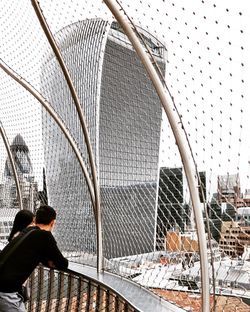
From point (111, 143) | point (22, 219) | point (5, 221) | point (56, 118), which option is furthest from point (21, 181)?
point (111, 143)


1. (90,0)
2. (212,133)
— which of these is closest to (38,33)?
(90,0)

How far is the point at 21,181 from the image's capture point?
8.60m

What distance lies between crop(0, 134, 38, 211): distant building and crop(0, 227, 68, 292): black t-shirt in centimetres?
564

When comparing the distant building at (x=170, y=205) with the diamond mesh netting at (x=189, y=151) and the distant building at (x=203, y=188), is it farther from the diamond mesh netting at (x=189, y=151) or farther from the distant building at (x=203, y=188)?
the distant building at (x=203, y=188)

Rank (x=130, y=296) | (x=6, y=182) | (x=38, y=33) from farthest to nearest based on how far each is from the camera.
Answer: (x=6, y=182), (x=38, y=33), (x=130, y=296)

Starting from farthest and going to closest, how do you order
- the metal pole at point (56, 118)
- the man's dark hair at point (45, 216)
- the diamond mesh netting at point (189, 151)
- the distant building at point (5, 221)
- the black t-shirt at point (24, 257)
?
the distant building at point (5, 221)
the metal pole at point (56, 118)
the diamond mesh netting at point (189, 151)
the man's dark hair at point (45, 216)
the black t-shirt at point (24, 257)

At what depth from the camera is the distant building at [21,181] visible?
337 inches

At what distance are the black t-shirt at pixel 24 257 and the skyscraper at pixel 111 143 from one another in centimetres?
205

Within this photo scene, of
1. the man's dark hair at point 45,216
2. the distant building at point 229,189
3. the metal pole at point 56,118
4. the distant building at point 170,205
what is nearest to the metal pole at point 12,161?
the metal pole at point 56,118

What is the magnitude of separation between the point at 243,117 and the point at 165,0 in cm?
133

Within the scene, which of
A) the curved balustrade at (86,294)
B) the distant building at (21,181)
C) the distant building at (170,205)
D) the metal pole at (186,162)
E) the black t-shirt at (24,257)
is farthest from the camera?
the distant building at (21,181)

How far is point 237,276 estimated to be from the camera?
10.8ft

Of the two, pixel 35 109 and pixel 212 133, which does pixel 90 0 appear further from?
pixel 35 109

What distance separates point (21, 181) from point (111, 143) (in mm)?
11948
